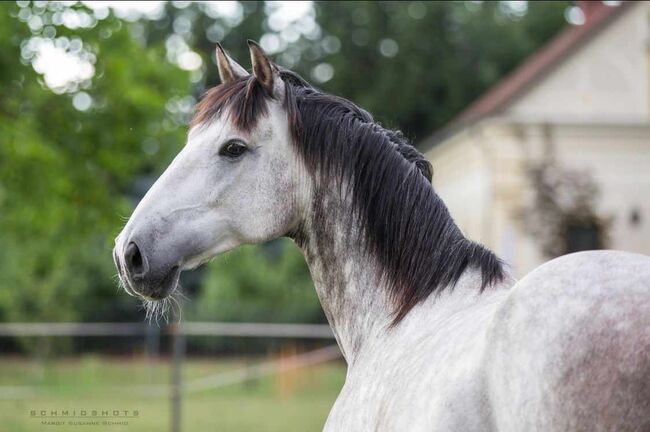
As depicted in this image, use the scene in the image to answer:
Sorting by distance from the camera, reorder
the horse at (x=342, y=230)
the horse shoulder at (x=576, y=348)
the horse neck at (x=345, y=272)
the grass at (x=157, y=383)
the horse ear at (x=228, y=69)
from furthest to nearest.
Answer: the grass at (x=157, y=383) → the horse ear at (x=228, y=69) → the horse neck at (x=345, y=272) → the horse at (x=342, y=230) → the horse shoulder at (x=576, y=348)

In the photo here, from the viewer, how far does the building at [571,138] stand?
80.3 ft

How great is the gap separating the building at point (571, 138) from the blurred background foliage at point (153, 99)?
5.22 metres

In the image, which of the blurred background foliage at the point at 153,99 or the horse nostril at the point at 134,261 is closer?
the horse nostril at the point at 134,261

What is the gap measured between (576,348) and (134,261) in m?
1.44

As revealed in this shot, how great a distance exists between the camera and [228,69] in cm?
346

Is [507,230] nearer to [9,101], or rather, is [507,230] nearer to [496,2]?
[9,101]

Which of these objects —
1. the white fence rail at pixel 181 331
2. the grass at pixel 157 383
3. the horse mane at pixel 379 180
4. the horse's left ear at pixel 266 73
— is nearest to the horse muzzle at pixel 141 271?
the horse mane at pixel 379 180

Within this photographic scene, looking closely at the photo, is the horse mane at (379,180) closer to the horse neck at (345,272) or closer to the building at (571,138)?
the horse neck at (345,272)

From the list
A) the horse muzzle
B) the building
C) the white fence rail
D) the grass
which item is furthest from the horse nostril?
the building

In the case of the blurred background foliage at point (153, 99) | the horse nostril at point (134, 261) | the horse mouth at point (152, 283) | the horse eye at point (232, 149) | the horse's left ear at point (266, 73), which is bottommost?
the horse mouth at point (152, 283)

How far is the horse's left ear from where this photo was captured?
3182 mm

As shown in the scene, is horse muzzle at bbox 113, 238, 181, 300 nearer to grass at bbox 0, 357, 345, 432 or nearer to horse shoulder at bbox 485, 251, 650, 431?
horse shoulder at bbox 485, 251, 650, 431

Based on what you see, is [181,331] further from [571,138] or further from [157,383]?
[571,138]

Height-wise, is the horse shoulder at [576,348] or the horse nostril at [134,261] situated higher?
the horse nostril at [134,261]
